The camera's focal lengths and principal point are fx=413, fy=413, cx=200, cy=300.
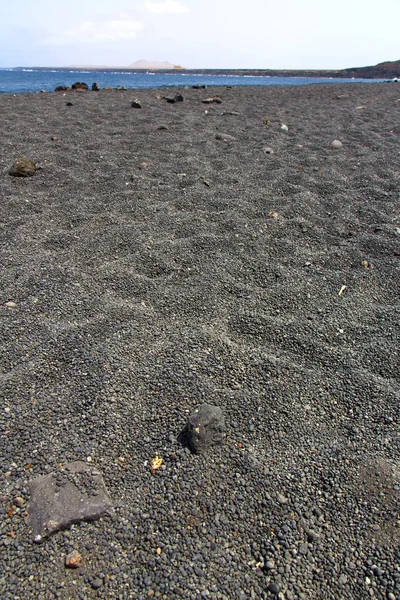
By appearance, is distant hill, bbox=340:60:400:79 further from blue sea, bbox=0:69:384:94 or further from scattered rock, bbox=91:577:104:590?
scattered rock, bbox=91:577:104:590

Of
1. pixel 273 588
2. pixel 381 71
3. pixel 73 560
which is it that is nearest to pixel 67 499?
pixel 73 560

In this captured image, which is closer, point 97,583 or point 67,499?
point 97,583

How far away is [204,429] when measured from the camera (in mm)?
1709

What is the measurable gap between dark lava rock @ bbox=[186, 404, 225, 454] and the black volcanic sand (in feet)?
0.14

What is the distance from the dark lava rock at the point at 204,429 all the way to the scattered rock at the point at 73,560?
56 centimetres

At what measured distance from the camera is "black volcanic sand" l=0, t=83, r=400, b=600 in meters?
1.37

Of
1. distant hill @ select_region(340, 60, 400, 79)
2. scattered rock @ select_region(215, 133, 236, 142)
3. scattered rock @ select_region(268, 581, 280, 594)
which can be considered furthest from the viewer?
distant hill @ select_region(340, 60, 400, 79)

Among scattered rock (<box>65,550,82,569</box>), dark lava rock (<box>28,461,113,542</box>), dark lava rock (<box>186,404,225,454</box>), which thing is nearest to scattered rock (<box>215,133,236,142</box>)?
dark lava rock (<box>186,404,225,454</box>)

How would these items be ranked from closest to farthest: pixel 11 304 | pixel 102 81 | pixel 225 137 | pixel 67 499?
pixel 67 499 < pixel 11 304 < pixel 225 137 < pixel 102 81

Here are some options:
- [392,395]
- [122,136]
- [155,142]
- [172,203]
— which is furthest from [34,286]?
[122,136]

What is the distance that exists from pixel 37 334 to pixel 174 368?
31.8 inches

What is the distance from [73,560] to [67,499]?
22 cm

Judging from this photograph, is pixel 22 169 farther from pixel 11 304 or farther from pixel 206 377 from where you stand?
pixel 206 377

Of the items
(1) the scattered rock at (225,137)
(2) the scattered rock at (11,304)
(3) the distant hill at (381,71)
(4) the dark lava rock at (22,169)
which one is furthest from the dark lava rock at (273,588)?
(3) the distant hill at (381,71)
